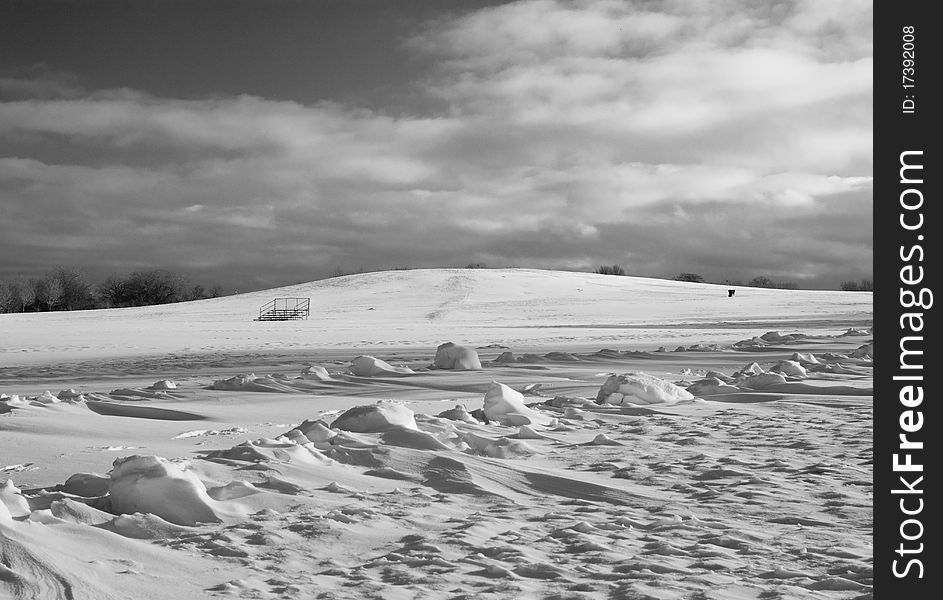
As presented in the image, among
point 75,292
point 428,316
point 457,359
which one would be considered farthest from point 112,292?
point 457,359

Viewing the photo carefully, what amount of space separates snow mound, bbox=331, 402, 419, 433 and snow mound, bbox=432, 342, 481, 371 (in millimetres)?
4738

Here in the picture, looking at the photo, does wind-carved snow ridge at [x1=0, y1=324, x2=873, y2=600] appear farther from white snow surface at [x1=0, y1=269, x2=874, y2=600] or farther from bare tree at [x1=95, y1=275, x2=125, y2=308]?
bare tree at [x1=95, y1=275, x2=125, y2=308]

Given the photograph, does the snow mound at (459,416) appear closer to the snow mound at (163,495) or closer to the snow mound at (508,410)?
the snow mound at (508,410)

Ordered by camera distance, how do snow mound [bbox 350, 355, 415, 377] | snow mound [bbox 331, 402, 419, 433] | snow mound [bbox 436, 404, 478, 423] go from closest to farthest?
snow mound [bbox 331, 402, 419, 433], snow mound [bbox 436, 404, 478, 423], snow mound [bbox 350, 355, 415, 377]

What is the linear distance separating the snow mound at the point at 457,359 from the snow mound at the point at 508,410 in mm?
3929

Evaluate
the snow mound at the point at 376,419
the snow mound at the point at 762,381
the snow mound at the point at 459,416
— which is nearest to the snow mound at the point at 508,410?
the snow mound at the point at 459,416

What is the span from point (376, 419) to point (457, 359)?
16.6ft

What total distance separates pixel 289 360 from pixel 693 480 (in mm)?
10211

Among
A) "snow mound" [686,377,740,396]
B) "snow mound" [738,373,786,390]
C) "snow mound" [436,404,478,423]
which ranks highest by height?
"snow mound" [738,373,786,390]

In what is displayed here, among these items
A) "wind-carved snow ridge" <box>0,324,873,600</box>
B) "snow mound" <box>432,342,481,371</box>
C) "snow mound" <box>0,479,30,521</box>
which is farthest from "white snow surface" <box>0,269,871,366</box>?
"snow mound" <box>0,479,30,521</box>

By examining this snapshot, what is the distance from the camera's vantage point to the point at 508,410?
18.7 ft

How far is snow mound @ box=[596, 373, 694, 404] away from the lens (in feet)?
21.5

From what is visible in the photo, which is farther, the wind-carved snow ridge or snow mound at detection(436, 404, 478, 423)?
snow mound at detection(436, 404, 478, 423)

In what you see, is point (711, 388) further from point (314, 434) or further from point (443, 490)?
point (443, 490)
